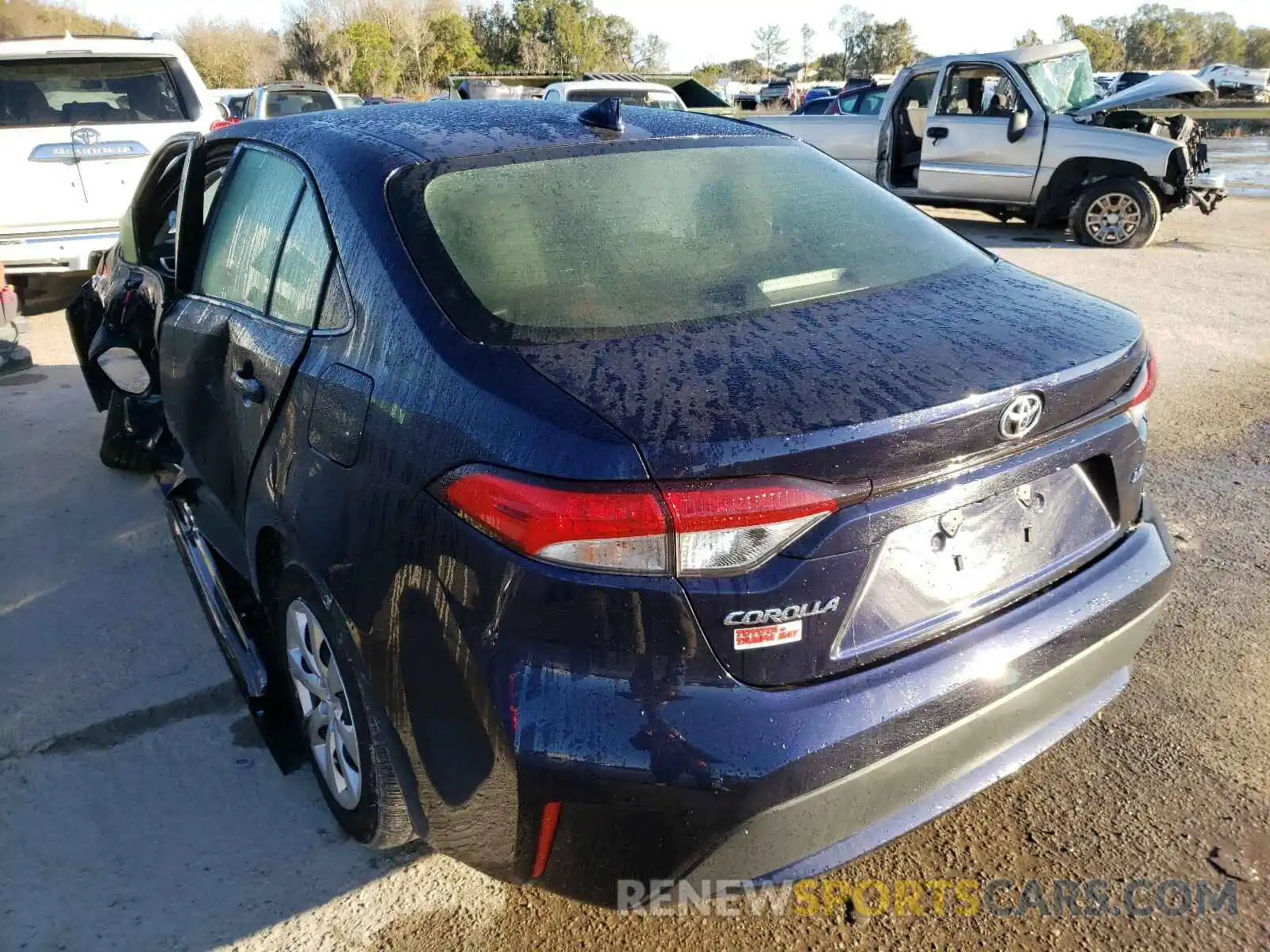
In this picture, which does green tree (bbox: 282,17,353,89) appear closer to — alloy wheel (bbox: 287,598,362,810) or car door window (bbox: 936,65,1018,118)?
car door window (bbox: 936,65,1018,118)

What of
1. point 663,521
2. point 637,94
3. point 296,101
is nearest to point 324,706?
point 663,521

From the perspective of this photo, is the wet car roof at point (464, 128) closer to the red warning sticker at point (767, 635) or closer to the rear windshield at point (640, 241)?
the rear windshield at point (640, 241)

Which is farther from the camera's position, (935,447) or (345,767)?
(345,767)

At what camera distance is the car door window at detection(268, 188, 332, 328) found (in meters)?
2.34

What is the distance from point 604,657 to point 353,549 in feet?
2.12

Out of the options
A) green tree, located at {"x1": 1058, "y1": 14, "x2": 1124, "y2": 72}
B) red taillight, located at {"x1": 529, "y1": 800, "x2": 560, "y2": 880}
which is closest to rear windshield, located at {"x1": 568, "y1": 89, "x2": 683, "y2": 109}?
red taillight, located at {"x1": 529, "y1": 800, "x2": 560, "y2": 880}

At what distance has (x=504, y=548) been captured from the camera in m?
1.69

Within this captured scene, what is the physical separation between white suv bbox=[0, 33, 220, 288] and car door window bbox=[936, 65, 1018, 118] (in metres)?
7.57

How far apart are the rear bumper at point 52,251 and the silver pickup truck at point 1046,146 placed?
6392 mm

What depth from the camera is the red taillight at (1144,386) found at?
2170 millimetres

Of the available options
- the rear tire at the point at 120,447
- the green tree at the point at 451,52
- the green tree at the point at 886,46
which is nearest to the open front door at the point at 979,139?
the rear tire at the point at 120,447

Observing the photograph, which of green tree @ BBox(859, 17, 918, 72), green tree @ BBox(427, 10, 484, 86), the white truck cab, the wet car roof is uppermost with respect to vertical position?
the wet car roof

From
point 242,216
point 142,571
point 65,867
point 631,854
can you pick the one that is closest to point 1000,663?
point 631,854

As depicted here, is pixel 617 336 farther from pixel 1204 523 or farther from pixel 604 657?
pixel 1204 523
